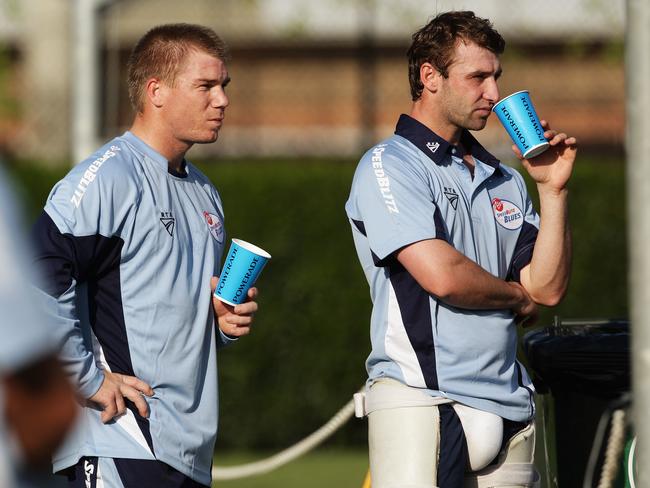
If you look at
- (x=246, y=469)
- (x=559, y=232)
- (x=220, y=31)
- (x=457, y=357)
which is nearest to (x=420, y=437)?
(x=457, y=357)

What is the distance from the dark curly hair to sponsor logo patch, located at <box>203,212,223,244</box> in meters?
0.79

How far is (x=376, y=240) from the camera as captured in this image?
3883 millimetres

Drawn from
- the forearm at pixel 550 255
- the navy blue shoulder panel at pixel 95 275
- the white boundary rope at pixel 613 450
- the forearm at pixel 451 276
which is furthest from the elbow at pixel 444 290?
the white boundary rope at pixel 613 450

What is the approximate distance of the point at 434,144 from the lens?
4.05 m

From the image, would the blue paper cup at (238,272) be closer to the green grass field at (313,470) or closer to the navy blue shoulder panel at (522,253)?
the navy blue shoulder panel at (522,253)

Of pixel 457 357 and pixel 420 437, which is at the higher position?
pixel 457 357

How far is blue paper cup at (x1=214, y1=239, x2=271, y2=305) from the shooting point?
155 inches

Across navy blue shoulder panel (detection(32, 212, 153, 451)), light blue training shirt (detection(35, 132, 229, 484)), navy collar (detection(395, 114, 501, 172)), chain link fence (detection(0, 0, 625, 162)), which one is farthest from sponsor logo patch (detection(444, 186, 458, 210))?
chain link fence (detection(0, 0, 625, 162))

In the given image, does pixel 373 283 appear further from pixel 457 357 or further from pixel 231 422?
pixel 231 422

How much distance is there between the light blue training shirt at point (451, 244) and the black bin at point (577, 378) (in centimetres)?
52

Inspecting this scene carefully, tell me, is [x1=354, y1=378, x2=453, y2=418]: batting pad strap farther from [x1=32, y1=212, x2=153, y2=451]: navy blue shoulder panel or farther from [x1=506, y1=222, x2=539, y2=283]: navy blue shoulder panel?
[x1=32, y1=212, x2=153, y2=451]: navy blue shoulder panel

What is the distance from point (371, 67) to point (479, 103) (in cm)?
734

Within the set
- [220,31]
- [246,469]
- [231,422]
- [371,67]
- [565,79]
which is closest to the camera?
[246,469]

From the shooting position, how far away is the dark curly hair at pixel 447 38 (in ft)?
13.3
